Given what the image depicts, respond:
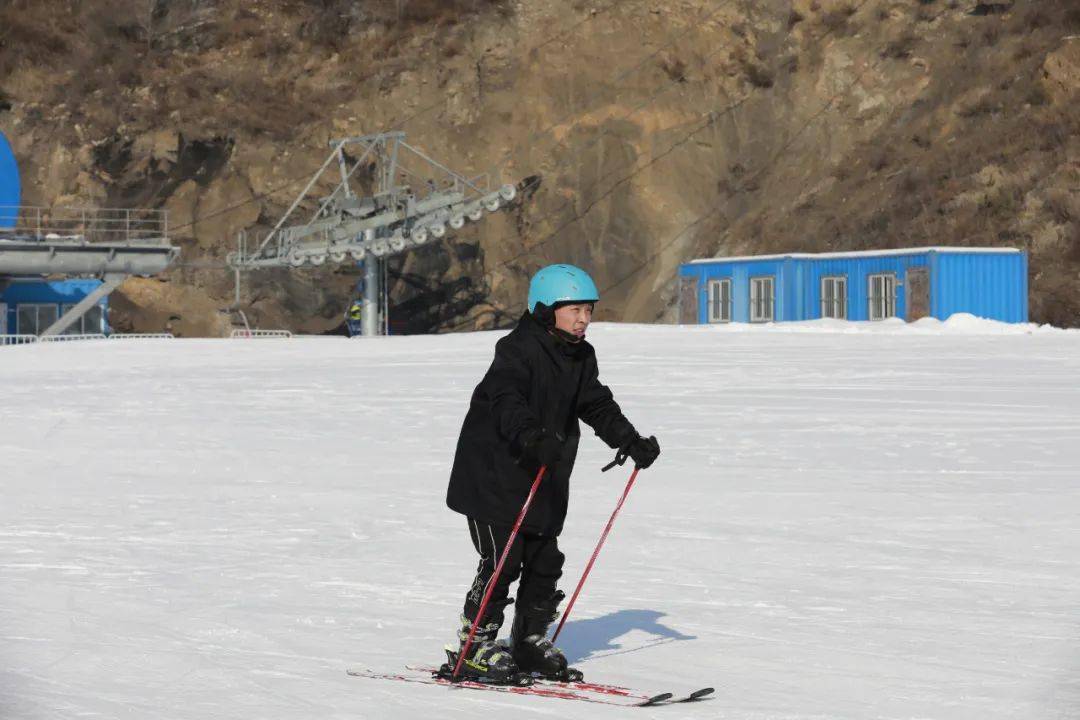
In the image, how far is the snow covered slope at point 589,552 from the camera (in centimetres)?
603

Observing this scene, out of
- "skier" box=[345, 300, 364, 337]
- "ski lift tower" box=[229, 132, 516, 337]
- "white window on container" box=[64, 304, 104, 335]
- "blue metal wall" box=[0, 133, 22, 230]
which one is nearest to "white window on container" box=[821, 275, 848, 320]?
"ski lift tower" box=[229, 132, 516, 337]

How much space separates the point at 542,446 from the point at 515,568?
694 mm

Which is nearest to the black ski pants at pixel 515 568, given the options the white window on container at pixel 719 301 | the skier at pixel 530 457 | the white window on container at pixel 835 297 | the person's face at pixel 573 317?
the skier at pixel 530 457

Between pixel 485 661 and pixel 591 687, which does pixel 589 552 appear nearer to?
pixel 485 661

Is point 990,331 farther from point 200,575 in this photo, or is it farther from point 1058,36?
point 200,575

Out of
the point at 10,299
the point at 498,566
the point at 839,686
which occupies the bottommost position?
the point at 839,686

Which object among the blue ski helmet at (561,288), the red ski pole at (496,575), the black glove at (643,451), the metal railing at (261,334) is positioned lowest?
the red ski pole at (496,575)

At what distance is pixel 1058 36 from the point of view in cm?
5384

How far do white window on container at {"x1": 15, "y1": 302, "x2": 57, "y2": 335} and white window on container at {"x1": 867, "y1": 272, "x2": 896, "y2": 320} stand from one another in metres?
26.6

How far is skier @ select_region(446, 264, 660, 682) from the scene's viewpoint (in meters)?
6.02

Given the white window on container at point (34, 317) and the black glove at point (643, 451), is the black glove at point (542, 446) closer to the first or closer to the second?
the black glove at point (643, 451)

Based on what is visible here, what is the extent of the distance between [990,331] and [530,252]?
28.9 m

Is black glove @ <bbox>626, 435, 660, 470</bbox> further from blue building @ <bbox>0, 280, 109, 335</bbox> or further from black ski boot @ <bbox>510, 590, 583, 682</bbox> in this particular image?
blue building @ <bbox>0, 280, 109, 335</bbox>

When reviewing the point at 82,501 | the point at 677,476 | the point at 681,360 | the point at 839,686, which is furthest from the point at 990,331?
the point at 839,686
